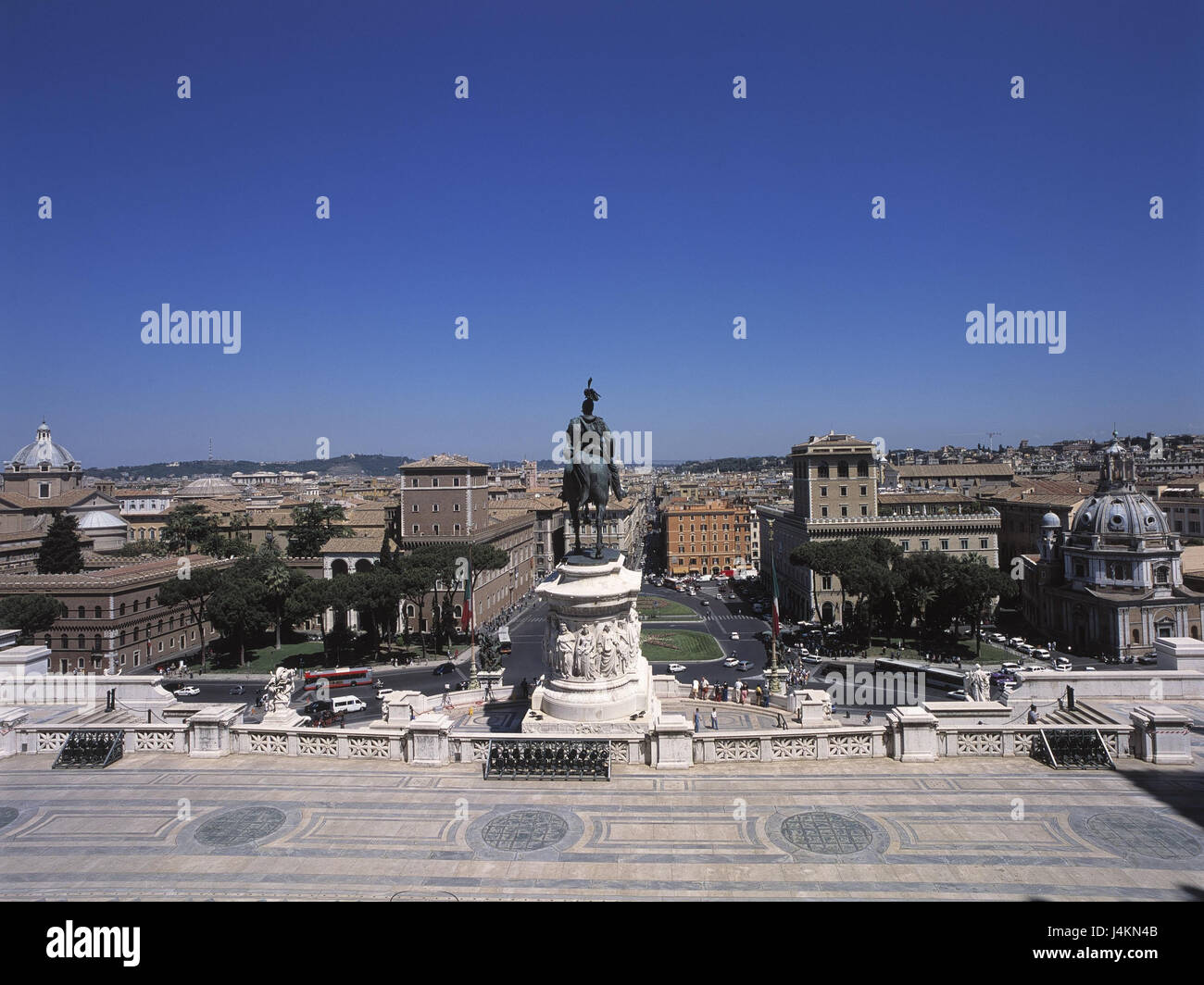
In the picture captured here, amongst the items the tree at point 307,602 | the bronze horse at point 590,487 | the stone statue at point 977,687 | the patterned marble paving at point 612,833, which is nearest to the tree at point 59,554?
the tree at point 307,602

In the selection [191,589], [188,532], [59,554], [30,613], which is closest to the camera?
[30,613]

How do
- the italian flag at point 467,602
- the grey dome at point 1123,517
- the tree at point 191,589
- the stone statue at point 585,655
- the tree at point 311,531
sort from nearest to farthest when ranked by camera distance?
the stone statue at point 585,655 → the italian flag at point 467,602 → the tree at point 191,589 → the grey dome at point 1123,517 → the tree at point 311,531

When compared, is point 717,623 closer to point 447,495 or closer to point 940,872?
point 447,495

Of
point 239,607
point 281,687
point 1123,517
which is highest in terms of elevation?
point 1123,517

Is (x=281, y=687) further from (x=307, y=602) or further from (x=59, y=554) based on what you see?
(x=59, y=554)

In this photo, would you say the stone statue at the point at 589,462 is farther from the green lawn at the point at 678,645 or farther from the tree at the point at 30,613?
the tree at the point at 30,613

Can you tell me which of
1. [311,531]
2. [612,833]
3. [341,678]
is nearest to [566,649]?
[612,833]
